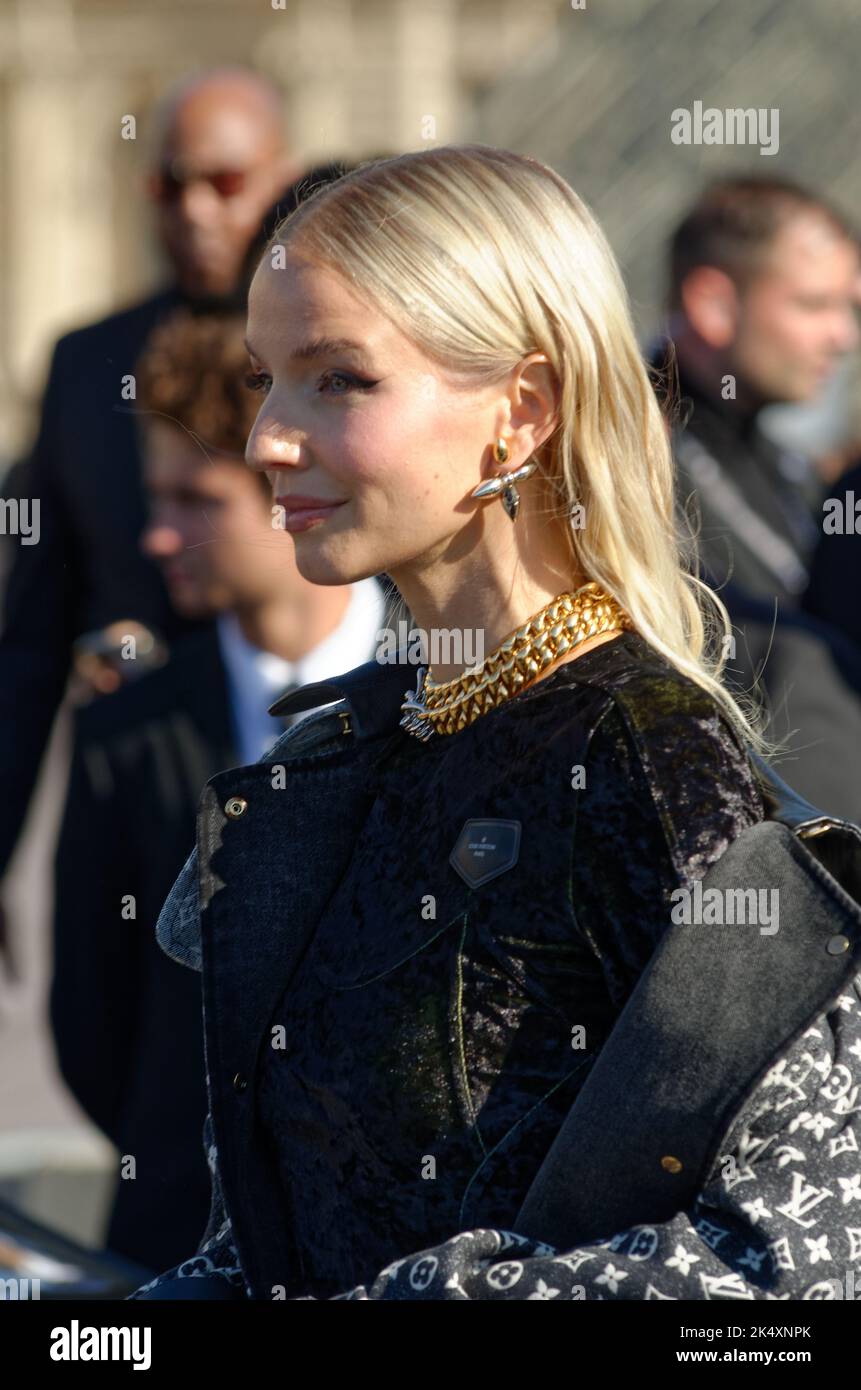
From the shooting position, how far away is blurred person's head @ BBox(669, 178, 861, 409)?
4.69m

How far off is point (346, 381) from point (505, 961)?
50 cm

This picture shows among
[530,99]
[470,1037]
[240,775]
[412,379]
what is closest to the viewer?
[470,1037]

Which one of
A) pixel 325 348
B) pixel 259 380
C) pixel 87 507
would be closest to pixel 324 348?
pixel 325 348

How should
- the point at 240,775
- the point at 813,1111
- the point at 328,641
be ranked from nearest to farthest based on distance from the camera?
the point at 813,1111, the point at 240,775, the point at 328,641

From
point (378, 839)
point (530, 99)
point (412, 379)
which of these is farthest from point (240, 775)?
point (530, 99)

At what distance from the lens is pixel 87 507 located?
3.93m

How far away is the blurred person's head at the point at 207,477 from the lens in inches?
135

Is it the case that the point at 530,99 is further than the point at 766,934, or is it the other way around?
the point at 530,99

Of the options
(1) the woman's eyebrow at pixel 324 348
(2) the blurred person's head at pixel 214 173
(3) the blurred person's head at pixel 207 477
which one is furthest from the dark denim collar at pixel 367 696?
(2) the blurred person's head at pixel 214 173

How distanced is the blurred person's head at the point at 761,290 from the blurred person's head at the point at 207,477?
1.35 m

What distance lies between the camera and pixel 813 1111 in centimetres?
166

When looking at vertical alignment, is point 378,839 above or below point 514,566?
below
